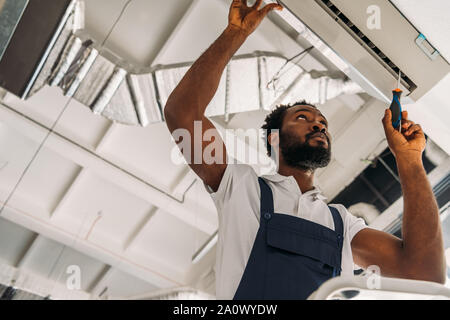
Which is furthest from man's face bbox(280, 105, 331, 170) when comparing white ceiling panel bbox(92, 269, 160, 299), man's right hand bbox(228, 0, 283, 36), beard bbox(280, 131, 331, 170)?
white ceiling panel bbox(92, 269, 160, 299)

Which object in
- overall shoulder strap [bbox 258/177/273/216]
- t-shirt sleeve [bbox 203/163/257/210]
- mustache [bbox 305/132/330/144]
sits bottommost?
t-shirt sleeve [bbox 203/163/257/210]

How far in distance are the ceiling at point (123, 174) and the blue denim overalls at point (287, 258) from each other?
80.5 inches

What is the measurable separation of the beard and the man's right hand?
13.7 inches

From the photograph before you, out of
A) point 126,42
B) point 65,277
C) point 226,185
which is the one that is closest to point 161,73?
point 126,42

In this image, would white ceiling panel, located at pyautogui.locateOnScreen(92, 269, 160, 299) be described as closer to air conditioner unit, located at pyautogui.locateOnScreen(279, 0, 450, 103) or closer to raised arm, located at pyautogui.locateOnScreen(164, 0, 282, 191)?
air conditioner unit, located at pyautogui.locateOnScreen(279, 0, 450, 103)

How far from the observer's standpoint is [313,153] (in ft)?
4.08

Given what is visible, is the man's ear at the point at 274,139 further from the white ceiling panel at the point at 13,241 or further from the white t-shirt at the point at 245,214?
the white ceiling panel at the point at 13,241

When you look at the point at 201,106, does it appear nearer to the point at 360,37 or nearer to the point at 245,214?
the point at 245,214

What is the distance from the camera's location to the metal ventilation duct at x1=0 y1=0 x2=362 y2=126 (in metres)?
2.55

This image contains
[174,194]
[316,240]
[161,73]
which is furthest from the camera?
[174,194]

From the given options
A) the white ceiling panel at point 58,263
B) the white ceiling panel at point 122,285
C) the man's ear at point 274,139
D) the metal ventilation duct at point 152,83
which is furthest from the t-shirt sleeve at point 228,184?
the white ceiling panel at point 122,285
